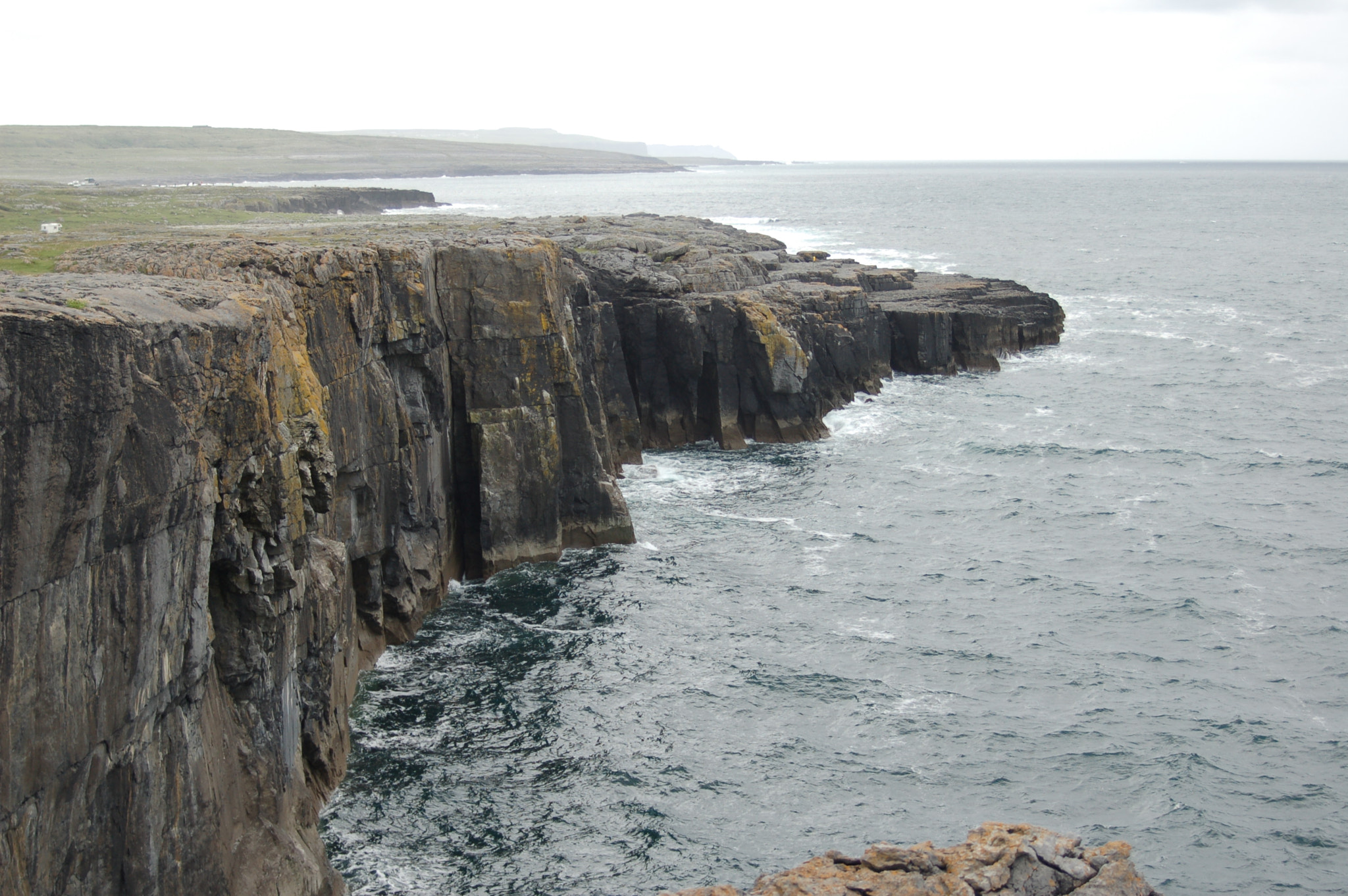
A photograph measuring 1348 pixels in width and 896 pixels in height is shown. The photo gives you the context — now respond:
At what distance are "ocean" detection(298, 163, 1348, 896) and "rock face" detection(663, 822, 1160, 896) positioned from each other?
4.36 m

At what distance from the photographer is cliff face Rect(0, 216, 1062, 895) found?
47.7ft

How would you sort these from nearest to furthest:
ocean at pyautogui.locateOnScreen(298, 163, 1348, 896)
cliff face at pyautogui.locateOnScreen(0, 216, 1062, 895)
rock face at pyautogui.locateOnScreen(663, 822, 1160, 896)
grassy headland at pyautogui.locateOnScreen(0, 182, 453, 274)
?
cliff face at pyautogui.locateOnScreen(0, 216, 1062, 895) → rock face at pyautogui.locateOnScreen(663, 822, 1160, 896) → ocean at pyautogui.locateOnScreen(298, 163, 1348, 896) → grassy headland at pyautogui.locateOnScreen(0, 182, 453, 274)

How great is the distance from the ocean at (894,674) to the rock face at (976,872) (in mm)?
4361

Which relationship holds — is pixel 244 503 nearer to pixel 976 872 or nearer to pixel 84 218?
pixel 976 872

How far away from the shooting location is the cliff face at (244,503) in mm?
14531

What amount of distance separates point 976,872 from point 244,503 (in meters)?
14.8

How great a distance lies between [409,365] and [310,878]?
61.0 feet

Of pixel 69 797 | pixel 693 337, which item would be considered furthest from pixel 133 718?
pixel 693 337

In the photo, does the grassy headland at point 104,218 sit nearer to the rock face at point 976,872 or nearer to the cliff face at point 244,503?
the cliff face at point 244,503

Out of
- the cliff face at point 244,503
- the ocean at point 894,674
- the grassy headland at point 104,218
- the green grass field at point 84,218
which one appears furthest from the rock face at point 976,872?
the green grass field at point 84,218

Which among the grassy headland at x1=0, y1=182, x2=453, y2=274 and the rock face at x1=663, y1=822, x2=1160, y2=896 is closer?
the rock face at x1=663, y1=822, x2=1160, y2=896

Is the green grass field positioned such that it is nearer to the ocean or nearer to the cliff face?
the cliff face

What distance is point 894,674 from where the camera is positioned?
32594mm

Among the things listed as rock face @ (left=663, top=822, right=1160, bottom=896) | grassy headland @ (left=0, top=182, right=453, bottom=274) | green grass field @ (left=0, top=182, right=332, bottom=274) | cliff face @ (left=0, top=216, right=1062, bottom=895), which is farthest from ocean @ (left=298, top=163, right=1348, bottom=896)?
green grass field @ (left=0, top=182, right=332, bottom=274)
